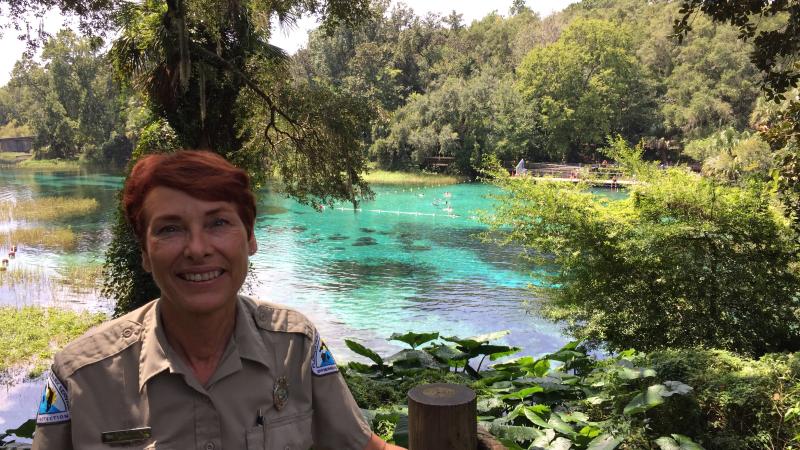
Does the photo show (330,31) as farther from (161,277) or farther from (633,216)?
(161,277)

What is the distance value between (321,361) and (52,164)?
5699cm

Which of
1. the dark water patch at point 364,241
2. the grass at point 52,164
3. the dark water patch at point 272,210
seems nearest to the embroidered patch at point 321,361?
the dark water patch at point 364,241

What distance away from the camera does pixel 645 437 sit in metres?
2.94

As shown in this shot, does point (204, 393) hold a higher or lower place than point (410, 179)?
higher

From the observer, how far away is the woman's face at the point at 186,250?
1155 millimetres

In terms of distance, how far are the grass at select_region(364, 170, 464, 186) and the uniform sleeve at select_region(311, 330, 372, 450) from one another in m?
35.6

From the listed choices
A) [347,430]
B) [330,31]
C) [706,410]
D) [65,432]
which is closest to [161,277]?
[65,432]

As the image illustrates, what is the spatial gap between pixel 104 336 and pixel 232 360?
25 cm

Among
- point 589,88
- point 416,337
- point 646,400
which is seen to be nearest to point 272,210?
point 416,337

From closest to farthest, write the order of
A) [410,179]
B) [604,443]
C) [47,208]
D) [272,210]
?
[604,443] → [47,208] → [272,210] → [410,179]

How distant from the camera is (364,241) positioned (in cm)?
2019

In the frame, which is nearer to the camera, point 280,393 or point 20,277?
point 280,393

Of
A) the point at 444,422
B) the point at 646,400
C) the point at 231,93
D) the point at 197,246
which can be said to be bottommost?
the point at 646,400

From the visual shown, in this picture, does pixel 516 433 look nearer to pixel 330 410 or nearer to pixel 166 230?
pixel 330 410
